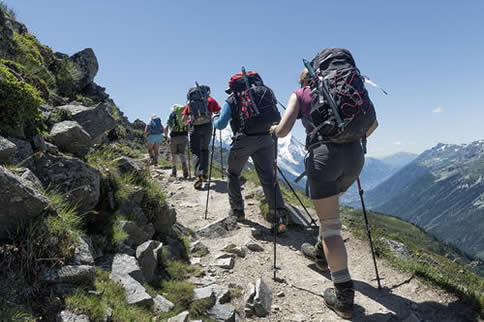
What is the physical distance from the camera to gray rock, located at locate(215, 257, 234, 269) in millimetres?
6001

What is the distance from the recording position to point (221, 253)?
257 inches

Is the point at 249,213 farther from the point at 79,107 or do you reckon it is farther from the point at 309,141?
the point at 79,107

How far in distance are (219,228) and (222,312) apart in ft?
12.1

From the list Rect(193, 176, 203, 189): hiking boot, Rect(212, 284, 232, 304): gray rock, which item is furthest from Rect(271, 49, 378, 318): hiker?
Rect(193, 176, 203, 189): hiking boot

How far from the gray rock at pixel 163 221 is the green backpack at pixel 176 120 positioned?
850 cm

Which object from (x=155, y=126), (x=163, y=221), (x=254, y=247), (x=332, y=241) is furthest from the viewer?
(x=155, y=126)

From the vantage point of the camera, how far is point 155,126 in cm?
1698

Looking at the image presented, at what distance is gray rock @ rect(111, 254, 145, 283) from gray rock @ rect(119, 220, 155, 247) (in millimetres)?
495

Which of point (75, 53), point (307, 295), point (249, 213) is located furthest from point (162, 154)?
Result: point (307, 295)

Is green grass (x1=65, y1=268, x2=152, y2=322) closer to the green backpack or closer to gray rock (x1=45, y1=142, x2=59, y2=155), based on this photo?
gray rock (x1=45, y1=142, x2=59, y2=155)

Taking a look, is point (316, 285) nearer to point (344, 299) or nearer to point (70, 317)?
point (344, 299)

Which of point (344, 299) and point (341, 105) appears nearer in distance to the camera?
point (341, 105)

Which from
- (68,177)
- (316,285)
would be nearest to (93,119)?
(68,177)

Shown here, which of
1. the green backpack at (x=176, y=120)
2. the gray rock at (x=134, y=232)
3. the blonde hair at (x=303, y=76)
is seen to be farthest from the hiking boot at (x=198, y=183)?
the blonde hair at (x=303, y=76)
